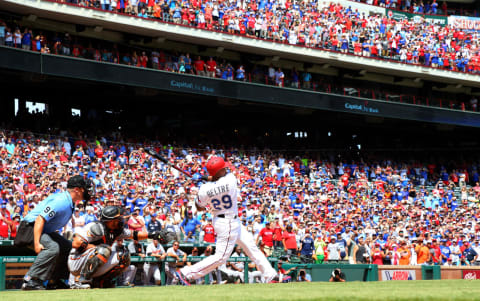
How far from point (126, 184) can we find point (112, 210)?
41.2 ft

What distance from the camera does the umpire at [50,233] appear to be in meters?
7.65

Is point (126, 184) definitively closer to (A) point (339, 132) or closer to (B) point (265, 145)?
(B) point (265, 145)

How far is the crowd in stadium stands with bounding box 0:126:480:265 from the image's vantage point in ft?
58.3

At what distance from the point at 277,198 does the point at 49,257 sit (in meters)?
16.3

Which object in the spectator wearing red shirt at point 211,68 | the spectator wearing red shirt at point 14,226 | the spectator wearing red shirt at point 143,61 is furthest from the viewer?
the spectator wearing red shirt at point 211,68

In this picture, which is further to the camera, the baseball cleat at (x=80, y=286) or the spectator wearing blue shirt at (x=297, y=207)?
the spectator wearing blue shirt at (x=297, y=207)

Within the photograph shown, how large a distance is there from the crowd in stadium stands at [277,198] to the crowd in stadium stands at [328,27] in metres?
5.58

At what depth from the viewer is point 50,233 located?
790 cm

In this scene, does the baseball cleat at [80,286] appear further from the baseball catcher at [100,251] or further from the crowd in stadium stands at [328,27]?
the crowd in stadium stands at [328,27]

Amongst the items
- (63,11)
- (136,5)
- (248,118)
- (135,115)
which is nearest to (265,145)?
(248,118)

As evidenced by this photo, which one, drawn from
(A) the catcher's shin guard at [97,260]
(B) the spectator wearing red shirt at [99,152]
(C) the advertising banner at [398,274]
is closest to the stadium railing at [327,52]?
(B) the spectator wearing red shirt at [99,152]

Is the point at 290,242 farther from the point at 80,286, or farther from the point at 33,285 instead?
the point at 33,285

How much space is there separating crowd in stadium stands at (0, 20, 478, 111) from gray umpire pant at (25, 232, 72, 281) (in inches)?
654

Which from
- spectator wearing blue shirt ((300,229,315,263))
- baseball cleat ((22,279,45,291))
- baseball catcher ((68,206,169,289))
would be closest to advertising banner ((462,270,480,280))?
spectator wearing blue shirt ((300,229,315,263))
